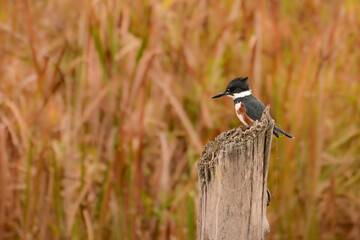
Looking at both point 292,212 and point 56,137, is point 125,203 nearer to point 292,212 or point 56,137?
point 56,137

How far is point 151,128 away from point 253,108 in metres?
1.54

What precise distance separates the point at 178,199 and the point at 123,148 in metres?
0.40

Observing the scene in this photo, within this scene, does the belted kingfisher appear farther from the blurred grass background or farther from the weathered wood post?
the blurred grass background

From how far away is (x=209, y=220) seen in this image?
147 cm

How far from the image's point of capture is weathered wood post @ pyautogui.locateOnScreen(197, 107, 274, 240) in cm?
141

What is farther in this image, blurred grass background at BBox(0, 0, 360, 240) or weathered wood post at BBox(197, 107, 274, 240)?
blurred grass background at BBox(0, 0, 360, 240)

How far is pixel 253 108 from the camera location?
6.01ft

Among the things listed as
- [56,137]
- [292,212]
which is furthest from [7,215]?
[292,212]

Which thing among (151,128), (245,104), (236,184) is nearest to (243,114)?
(245,104)

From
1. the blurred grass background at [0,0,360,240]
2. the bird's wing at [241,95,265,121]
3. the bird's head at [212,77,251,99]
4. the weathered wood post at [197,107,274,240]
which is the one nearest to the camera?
the weathered wood post at [197,107,274,240]

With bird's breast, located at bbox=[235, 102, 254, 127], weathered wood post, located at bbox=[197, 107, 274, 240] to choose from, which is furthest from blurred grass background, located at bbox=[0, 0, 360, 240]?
weathered wood post, located at bbox=[197, 107, 274, 240]

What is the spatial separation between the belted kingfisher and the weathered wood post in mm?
325

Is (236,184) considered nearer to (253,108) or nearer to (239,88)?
(253,108)

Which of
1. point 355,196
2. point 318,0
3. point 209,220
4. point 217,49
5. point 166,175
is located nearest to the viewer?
point 209,220
